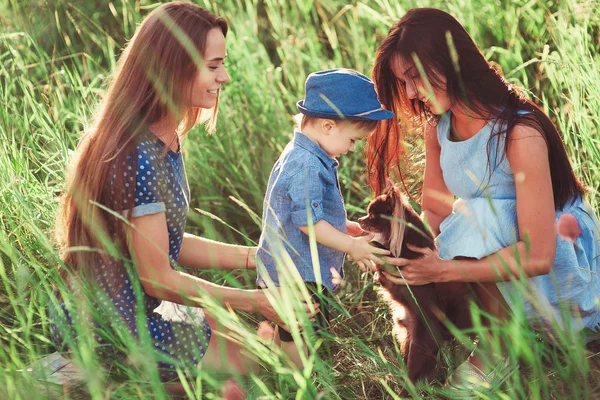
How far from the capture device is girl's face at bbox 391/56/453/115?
7.72 feet

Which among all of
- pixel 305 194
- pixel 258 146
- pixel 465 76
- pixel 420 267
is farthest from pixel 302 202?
pixel 258 146

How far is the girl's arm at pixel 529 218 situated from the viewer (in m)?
2.28

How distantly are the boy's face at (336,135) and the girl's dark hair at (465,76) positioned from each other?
0.77 feet

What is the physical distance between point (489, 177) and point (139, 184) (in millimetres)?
1135

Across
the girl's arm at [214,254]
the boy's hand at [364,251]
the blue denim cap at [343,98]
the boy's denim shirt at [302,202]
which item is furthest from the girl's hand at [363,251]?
the girl's arm at [214,254]

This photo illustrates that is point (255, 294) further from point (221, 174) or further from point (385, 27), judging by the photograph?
point (385, 27)

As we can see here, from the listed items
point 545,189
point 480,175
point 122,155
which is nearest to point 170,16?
point 122,155

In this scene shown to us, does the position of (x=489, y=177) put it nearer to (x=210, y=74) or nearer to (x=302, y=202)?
(x=302, y=202)

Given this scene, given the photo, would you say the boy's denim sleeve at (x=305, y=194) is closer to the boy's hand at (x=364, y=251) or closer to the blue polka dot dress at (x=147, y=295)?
the boy's hand at (x=364, y=251)

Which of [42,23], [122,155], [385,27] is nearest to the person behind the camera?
→ [122,155]

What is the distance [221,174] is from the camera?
351cm

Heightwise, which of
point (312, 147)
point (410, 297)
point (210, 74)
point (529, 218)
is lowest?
point (410, 297)

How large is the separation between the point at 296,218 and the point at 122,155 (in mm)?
577

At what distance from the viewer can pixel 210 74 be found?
239 cm
